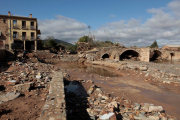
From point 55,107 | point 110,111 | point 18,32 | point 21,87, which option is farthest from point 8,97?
point 18,32

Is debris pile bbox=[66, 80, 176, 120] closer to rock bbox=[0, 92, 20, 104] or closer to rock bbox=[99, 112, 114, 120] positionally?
rock bbox=[99, 112, 114, 120]

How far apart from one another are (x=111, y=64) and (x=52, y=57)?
43.2 feet

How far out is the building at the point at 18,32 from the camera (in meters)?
25.2

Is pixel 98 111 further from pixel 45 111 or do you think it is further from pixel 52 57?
pixel 52 57

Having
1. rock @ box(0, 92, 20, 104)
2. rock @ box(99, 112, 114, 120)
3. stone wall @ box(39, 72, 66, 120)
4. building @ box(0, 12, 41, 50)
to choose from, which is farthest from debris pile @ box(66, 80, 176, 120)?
building @ box(0, 12, 41, 50)

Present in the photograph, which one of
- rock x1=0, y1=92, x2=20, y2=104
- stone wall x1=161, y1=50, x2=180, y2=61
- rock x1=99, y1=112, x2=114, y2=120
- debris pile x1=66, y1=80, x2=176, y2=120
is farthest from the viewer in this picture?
stone wall x1=161, y1=50, x2=180, y2=61

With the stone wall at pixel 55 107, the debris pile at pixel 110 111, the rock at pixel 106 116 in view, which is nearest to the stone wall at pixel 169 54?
the debris pile at pixel 110 111

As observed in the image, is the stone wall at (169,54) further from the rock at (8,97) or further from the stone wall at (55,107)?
the rock at (8,97)

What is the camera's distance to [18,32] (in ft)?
86.0

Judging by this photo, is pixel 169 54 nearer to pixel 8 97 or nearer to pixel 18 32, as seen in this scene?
pixel 18 32

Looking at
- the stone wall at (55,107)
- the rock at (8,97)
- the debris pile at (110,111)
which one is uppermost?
the stone wall at (55,107)

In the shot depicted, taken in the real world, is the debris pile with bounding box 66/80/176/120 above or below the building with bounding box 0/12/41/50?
below

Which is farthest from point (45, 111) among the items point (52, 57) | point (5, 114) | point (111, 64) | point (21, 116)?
point (52, 57)

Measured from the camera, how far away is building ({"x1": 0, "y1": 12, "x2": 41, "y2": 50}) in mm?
25195
